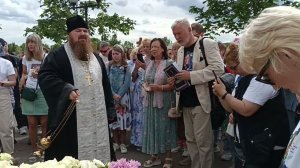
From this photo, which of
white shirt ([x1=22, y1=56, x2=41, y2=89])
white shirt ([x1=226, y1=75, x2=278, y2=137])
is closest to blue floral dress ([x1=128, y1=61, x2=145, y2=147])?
white shirt ([x1=22, y1=56, x2=41, y2=89])

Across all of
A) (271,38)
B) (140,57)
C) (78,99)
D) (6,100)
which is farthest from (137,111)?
(271,38)

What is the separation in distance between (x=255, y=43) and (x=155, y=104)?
4.36 m

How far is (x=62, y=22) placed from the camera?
16266 mm

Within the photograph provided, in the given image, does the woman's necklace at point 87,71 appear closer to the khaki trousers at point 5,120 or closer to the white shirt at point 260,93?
the white shirt at point 260,93

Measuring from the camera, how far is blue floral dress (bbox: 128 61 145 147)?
6.77 meters

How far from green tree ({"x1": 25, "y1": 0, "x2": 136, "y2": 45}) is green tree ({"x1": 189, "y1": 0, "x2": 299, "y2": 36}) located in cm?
494

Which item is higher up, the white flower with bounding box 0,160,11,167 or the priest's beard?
the priest's beard

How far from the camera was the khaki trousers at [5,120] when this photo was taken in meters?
6.09

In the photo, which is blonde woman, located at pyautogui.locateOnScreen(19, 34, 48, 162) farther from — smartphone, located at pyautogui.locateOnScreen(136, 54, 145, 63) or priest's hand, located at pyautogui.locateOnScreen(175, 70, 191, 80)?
priest's hand, located at pyautogui.locateOnScreen(175, 70, 191, 80)

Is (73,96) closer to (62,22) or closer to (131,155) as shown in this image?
(131,155)

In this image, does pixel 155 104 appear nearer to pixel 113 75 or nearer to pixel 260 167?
pixel 113 75

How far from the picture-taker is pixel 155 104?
223 inches

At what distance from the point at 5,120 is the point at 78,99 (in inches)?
106

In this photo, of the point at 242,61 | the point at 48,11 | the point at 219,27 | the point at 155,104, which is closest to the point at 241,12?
the point at 219,27
